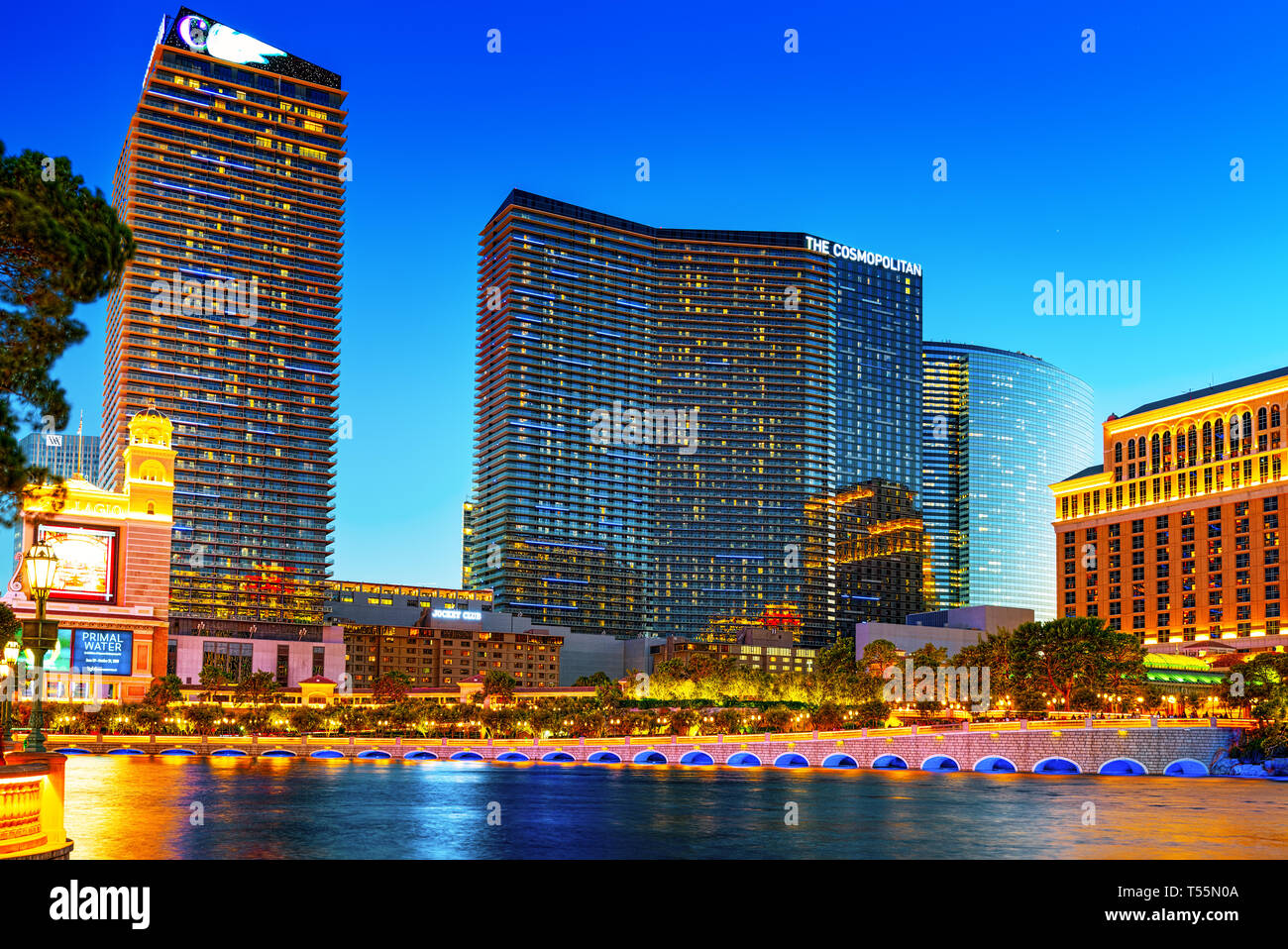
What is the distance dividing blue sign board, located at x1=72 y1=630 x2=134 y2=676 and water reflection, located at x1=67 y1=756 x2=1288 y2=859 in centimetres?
5623

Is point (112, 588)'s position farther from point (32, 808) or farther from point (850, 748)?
point (32, 808)

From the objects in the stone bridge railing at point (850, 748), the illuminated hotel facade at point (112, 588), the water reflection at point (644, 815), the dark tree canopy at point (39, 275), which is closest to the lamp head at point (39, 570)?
the dark tree canopy at point (39, 275)

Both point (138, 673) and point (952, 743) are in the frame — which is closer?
point (952, 743)

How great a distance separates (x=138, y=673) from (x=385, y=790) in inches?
4113

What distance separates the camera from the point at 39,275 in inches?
1123

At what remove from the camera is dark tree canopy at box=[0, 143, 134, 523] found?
27312 millimetres

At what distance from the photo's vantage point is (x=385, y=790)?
102 metres

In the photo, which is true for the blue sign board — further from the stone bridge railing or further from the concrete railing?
the concrete railing

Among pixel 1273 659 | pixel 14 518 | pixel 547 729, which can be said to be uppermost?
pixel 14 518

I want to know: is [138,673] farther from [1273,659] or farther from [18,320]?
[18,320]

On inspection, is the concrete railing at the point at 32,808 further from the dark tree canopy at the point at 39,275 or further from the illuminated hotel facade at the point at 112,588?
the illuminated hotel facade at the point at 112,588

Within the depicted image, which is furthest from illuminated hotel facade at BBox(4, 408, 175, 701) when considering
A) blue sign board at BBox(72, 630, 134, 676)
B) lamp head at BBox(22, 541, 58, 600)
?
lamp head at BBox(22, 541, 58, 600)

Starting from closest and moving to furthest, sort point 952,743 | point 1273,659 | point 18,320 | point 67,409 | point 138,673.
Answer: point 18,320
point 67,409
point 952,743
point 1273,659
point 138,673
